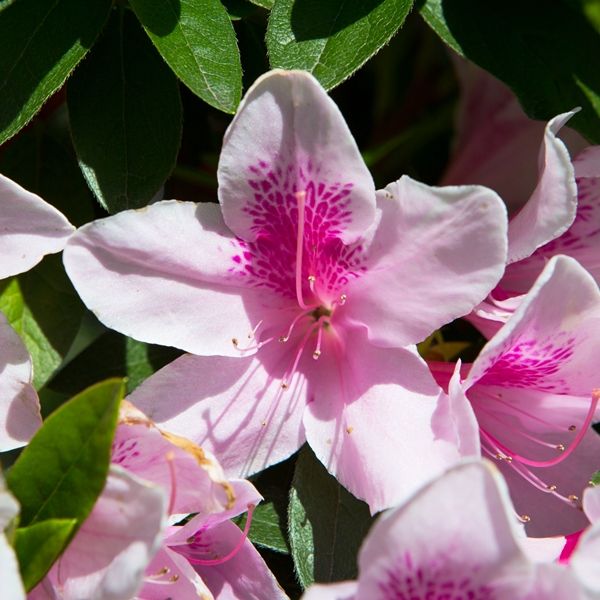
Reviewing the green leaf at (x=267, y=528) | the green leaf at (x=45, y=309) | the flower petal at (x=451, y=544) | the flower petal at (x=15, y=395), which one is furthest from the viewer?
the green leaf at (x=45, y=309)

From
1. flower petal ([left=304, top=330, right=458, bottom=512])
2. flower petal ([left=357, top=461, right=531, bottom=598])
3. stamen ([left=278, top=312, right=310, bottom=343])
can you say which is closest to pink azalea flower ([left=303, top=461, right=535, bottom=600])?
flower petal ([left=357, top=461, right=531, bottom=598])

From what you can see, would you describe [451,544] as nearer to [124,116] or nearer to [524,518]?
[524,518]

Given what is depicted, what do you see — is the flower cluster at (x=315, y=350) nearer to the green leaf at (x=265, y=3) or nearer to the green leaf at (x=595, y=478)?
the green leaf at (x=595, y=478)

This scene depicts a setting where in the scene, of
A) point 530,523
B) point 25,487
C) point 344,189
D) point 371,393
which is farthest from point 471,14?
point 25,487

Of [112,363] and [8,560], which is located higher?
[8,560]

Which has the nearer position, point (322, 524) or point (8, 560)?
point (8, 560)

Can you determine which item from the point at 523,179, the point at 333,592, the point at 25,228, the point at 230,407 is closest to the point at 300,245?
the point at 230,407

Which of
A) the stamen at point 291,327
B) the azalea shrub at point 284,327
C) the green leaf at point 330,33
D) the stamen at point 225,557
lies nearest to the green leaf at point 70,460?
the azalea shrub at point 284,327

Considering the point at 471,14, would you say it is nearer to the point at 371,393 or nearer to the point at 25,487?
the point at 371,393
